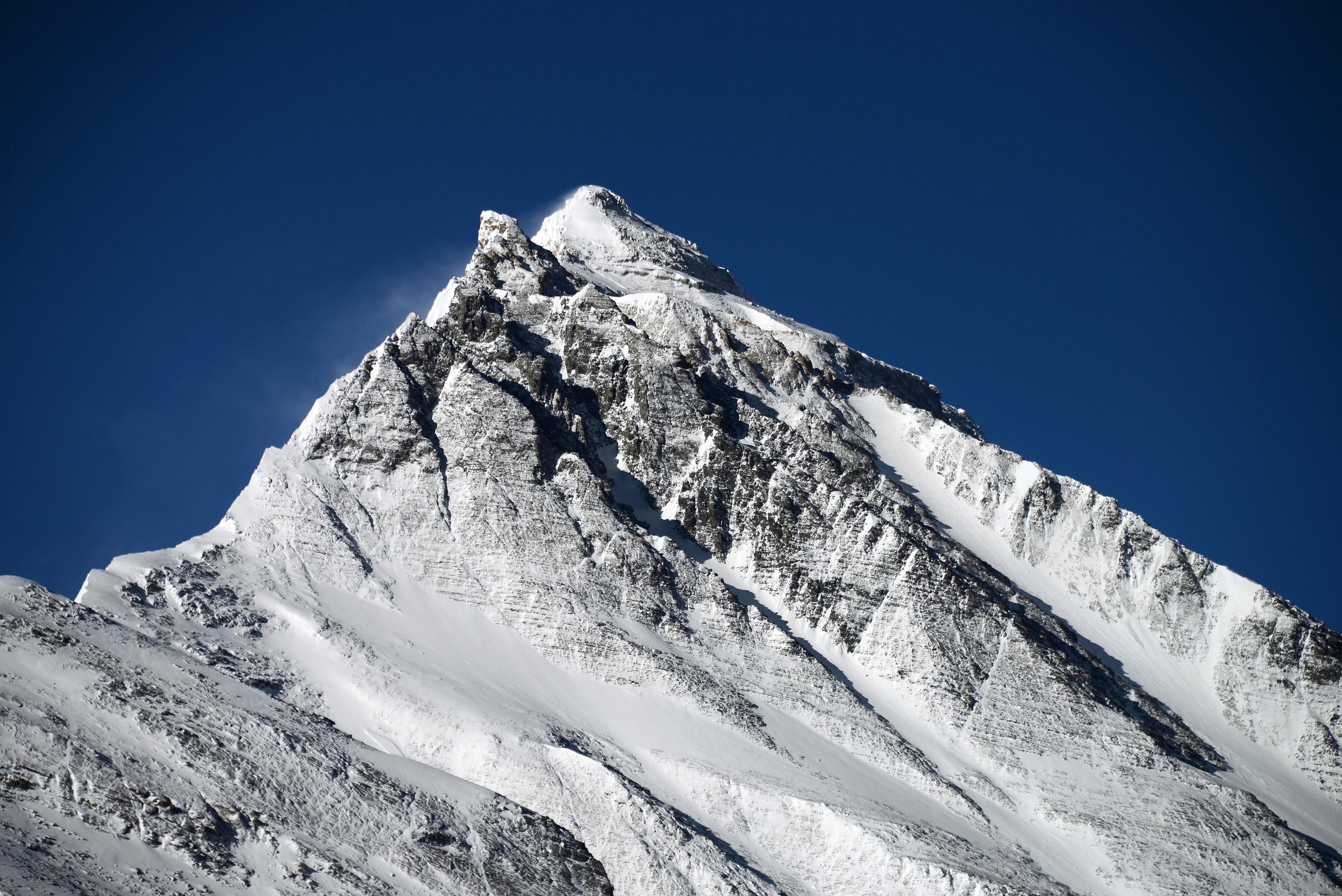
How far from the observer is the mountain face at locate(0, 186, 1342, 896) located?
5806 cm

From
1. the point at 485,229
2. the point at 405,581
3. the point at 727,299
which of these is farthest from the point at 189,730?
the point at 727,299

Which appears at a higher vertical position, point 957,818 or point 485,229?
point 485,229

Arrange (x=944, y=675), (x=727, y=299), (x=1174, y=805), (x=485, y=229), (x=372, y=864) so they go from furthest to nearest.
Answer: (x=727, y=299)
(x=485, y=229)
(x=944, y=675)
(x=1174, y=805)
(x=372, y=864)

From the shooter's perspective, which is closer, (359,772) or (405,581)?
(359,772)

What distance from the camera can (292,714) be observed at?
64938 mm

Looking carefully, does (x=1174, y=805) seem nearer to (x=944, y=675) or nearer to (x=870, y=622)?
(x=944, y=675)

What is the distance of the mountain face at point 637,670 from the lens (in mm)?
58062

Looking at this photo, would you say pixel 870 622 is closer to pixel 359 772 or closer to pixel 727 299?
pixel 359 772

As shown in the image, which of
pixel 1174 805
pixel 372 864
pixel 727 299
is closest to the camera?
pixel 372 864

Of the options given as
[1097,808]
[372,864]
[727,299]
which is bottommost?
[372,864]

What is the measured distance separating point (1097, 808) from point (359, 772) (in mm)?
46969

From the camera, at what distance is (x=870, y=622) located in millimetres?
89500

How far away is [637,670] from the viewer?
259ft

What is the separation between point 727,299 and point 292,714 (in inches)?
4224
